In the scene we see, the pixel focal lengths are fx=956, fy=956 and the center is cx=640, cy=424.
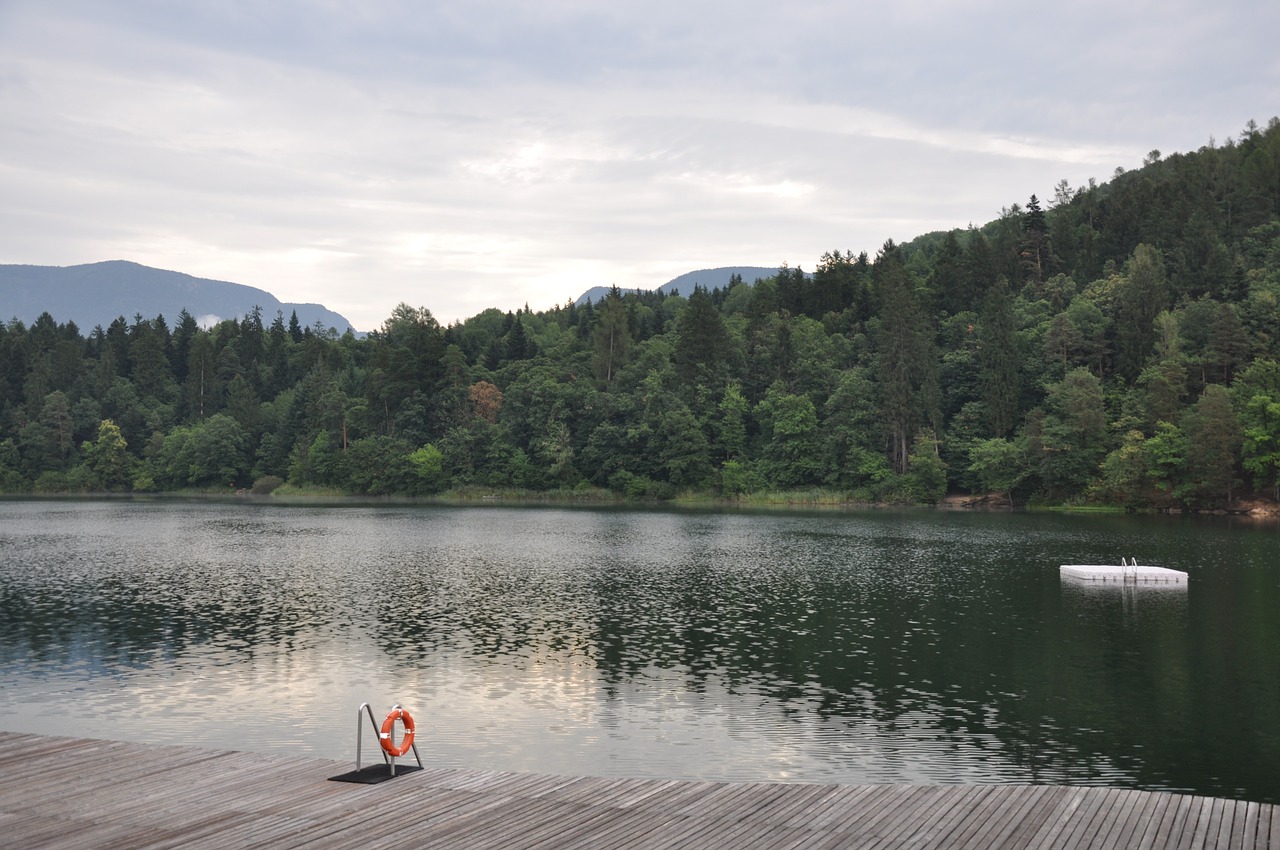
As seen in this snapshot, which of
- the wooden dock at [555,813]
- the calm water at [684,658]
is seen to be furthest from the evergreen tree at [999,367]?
the wooden dock at [555,813]

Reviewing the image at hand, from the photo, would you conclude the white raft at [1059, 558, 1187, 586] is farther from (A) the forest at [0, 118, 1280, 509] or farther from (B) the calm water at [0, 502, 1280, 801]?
(A) the forest at [0, 118, 1280, 509]

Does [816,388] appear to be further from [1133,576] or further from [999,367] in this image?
[1133,576]

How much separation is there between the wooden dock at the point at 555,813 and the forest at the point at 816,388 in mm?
90522

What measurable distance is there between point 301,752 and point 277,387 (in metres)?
177

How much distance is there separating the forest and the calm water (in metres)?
46.4

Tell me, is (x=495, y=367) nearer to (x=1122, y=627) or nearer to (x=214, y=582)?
(x=214, y=582)

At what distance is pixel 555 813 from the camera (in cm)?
1433

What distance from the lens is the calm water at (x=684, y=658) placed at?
2088cm

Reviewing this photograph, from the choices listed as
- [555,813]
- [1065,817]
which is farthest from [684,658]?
[1065,817]

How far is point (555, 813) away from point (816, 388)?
123 metres

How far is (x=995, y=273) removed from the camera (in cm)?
14200

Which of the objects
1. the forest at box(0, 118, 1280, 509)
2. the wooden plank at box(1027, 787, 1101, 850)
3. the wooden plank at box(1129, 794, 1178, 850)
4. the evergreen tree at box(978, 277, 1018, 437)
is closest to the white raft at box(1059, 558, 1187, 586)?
the wooden plank at box(1129, 794, 1178, 850)

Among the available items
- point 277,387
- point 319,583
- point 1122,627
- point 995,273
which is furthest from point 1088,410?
point 277,387

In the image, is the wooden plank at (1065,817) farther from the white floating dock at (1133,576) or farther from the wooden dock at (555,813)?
the white floating dock at (1133,576)
